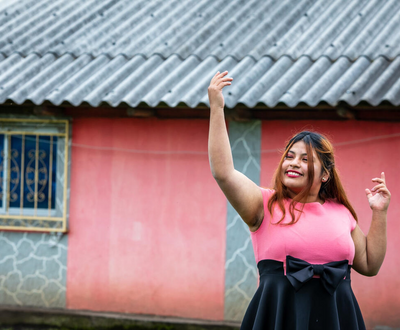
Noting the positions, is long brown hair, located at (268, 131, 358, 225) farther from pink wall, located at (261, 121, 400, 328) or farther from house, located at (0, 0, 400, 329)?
pink wall, located at (261, 121, 400, 328)

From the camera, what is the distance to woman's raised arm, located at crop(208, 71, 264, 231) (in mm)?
2387

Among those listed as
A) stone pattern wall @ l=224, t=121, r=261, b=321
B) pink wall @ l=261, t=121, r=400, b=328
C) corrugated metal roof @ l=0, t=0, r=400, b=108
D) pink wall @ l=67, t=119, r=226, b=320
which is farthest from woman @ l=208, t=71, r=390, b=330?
pink wall @ l=67, t=119, r=226, b=320

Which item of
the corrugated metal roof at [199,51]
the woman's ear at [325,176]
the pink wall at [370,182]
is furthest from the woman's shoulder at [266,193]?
the pink wall at [370,182]

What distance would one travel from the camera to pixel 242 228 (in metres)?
5.97

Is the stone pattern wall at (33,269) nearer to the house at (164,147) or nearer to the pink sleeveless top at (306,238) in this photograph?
the house at (164,147)

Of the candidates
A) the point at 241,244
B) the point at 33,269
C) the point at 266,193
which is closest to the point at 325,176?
the point at 266,193

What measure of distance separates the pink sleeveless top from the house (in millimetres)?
2833

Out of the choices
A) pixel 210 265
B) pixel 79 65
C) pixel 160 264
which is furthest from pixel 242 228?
pixel 79 65

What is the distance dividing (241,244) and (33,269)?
2.46 m

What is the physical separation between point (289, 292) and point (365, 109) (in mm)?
3449

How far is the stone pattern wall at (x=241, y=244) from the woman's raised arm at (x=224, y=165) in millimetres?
3389

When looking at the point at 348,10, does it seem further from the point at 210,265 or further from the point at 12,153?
the point at 12,153

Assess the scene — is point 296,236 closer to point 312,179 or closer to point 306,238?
point 306,238

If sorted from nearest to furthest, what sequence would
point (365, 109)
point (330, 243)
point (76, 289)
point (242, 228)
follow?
1. point (330, 243)
2. point (365, 109)
3. point (242, 228)
4. point (76, 289)
